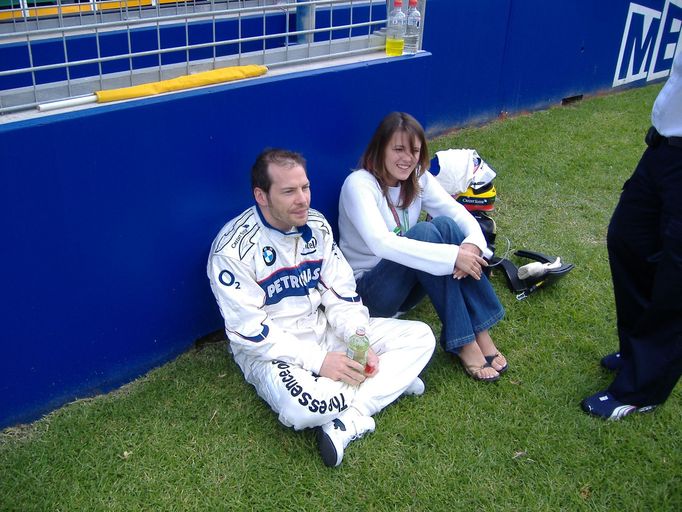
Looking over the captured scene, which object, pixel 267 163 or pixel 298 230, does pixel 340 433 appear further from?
pixel 267 163

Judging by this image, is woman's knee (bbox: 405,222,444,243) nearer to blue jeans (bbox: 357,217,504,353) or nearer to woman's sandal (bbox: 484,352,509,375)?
blue jeans (bbox: 357,217,504,353)


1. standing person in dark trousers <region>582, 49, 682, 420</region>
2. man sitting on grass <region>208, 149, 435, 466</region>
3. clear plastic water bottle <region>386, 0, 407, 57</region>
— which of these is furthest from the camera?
clear plastic water bottle <region>386, 0, 407, 57</region>

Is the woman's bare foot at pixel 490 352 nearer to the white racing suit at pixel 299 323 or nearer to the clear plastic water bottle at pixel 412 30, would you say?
the white racing suit at pixel 299 323

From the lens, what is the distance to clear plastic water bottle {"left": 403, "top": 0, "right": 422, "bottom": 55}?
382 cm

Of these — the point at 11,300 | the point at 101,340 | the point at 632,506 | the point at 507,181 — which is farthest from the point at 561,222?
the point at 11,300

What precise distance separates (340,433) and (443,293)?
874 millimetres

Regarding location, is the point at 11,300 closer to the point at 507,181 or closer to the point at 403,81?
the point at 403,81

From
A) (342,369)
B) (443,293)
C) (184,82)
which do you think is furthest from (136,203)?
(443,293)

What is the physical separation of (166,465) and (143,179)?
1.20 metres

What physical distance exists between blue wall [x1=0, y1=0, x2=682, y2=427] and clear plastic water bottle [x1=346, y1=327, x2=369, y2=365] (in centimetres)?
81

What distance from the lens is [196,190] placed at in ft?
10.3

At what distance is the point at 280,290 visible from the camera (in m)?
3.11

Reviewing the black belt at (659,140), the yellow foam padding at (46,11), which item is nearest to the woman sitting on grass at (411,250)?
the black belt at (659,140)

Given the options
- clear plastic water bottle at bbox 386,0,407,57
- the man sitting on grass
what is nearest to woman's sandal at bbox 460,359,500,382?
the man sitting on grass
